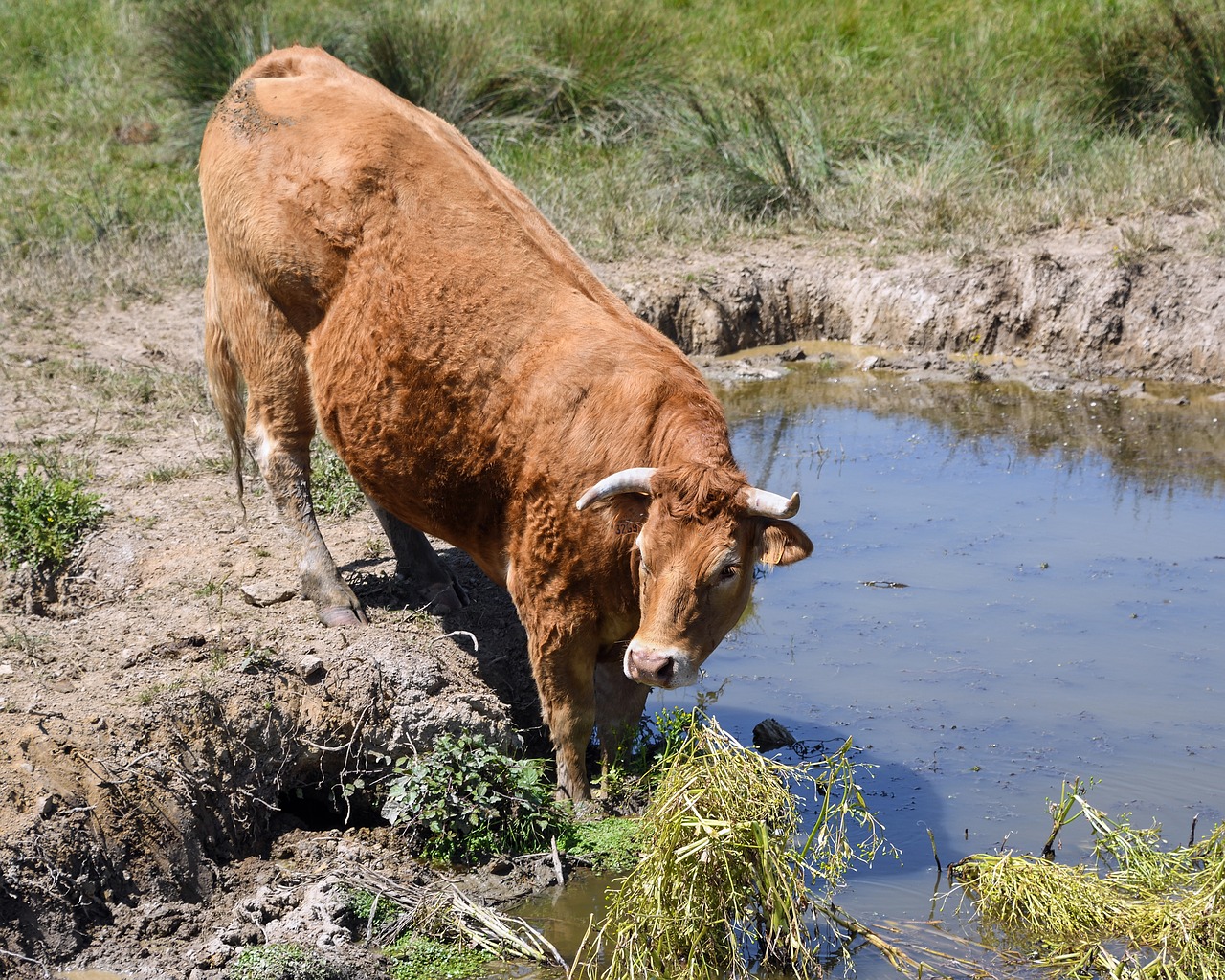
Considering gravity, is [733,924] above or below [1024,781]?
above

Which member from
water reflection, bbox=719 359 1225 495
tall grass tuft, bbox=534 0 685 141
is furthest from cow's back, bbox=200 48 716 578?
tall grass tuft, bbox=534 0 685 141

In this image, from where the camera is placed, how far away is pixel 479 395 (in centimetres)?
500

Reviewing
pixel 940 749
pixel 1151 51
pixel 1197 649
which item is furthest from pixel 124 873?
pixel 1151 51

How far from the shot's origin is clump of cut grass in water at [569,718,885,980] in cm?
378

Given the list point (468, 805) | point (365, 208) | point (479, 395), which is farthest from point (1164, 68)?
point (468, 805)

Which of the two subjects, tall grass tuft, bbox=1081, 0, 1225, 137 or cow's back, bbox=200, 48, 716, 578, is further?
tall grass tuft, bbox=1081, 0, 1225, 137

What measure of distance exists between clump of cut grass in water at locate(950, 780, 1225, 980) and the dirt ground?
1539mm

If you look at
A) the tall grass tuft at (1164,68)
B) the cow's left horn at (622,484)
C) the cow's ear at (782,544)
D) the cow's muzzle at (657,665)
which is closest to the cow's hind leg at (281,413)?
the cow's left horn at (622,484)

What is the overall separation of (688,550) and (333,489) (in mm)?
3228

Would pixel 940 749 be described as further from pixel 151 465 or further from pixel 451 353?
pixel 151 465

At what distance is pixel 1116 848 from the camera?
442 cm

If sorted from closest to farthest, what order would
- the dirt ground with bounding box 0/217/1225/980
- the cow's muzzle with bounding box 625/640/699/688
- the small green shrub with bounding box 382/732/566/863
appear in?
the dirt ground with bounding box 0/217/1225/980 < the cow's muzzle with bounding box 625/640/699/688 < the small green shrub with bounding box 382/732/566/863

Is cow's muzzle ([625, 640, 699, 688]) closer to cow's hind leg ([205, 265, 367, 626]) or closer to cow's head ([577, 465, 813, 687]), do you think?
cow's head ([577, 465, 813, 687])

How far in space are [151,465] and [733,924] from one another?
461cm
